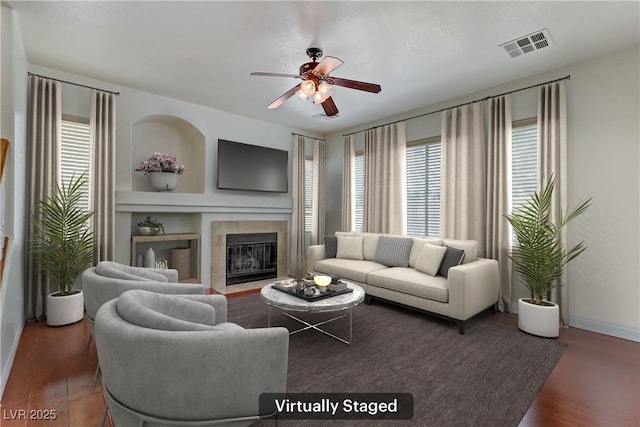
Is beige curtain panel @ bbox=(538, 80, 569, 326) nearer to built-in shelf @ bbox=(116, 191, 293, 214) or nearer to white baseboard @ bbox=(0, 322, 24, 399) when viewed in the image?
built-in shelf @ bbox=(116, 191, 293, 214)

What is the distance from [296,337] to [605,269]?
3178mm

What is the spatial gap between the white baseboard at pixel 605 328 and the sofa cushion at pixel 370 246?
241 cm

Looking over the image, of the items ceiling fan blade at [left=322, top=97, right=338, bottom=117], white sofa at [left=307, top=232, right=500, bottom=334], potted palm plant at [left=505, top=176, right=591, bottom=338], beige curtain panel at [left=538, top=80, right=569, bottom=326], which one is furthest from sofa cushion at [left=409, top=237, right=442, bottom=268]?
ceiling fan blade at [left=322, top=97, right=338, bottom=117]

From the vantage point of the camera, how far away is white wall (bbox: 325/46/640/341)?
2941 millimetres

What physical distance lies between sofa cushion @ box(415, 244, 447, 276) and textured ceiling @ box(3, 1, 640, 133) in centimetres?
204

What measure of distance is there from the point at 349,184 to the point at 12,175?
447 centimetres

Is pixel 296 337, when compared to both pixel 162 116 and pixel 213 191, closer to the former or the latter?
pixel 213 191

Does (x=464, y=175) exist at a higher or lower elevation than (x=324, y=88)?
lower

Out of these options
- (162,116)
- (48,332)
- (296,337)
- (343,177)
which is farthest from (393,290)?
(162,116)

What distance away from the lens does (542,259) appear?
3.02 m

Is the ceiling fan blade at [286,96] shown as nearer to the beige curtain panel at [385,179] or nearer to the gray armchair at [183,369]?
the gray armchair at [183,369]

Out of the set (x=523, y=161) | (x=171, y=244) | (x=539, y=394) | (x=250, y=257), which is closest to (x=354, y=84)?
(x=523, y=161)

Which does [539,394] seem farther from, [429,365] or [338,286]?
[338,286]

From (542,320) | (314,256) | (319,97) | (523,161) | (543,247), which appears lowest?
(542,320)
